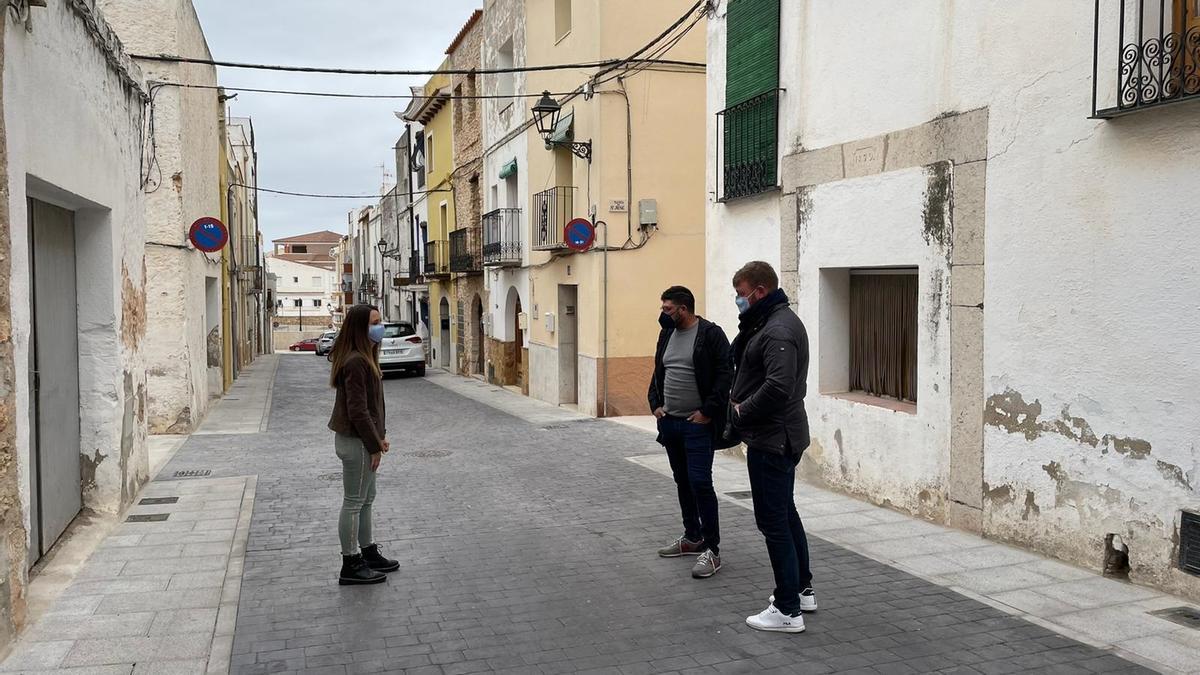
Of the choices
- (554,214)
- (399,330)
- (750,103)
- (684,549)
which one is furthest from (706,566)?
(399,330)

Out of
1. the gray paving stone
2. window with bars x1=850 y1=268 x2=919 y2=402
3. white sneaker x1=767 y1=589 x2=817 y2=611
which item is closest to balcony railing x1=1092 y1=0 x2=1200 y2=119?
window with bars x1=850 y1=268 x2=919 y2=402

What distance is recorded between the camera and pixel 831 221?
820cm

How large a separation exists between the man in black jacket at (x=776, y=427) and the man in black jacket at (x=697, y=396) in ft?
2.93

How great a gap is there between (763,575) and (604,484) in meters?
3.28

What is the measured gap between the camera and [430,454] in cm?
1091

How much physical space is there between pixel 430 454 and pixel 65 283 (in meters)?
4.94

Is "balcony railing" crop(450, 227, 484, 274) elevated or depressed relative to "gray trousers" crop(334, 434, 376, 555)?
elevated

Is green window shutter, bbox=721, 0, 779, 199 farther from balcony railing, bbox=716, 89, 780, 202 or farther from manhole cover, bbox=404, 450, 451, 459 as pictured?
manhole cover, bbox=404, 450, 451, 459

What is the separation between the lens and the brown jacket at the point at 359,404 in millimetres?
5406

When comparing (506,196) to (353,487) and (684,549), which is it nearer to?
(684,549)

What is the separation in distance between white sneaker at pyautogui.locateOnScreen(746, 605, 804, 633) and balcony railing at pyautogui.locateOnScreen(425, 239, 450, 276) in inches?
866

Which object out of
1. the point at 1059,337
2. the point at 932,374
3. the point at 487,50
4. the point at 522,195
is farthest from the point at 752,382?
the point at 487,50

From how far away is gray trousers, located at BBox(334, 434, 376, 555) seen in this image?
217 inches

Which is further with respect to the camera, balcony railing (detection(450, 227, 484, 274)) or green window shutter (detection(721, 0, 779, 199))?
balcony railing (detection(450, 227, 484, 274))
